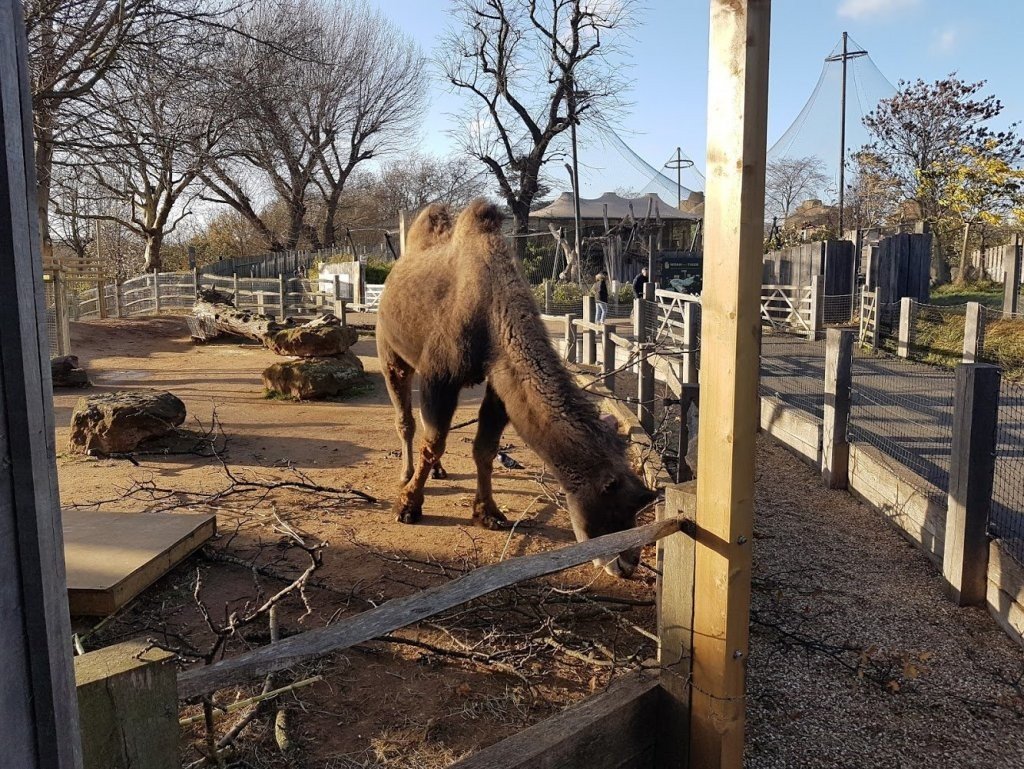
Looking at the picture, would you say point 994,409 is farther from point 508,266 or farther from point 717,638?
point 508,266

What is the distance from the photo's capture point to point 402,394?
711 cm

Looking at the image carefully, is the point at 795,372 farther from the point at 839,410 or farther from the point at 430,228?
the point at 430,228

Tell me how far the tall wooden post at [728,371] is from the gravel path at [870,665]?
2.11 ft

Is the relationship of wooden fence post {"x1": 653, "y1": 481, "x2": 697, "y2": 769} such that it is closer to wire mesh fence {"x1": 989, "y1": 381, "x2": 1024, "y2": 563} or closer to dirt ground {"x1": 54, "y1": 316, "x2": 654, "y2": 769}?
dirt ground {"x1": 54, "y1": 316, "x2": 654, "y2": 769}

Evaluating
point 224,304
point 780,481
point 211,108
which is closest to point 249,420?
point 211,108

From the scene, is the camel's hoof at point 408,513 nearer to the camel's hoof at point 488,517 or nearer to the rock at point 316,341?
the camel's hoof at point 488,517

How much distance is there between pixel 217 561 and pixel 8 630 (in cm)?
401

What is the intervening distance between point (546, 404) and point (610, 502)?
0.73 metres

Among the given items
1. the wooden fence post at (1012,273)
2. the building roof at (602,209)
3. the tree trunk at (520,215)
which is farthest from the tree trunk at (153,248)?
the wooden fence post at (1012,273)

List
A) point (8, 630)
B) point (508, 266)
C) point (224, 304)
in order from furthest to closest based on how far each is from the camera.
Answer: point (224, 304) < point (508, 266) < point (8, 630)

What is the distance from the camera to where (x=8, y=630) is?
3.99ft

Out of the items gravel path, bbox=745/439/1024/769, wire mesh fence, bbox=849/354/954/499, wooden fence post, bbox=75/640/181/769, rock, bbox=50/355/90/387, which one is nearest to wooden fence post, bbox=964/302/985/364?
wire mesh fence, bbox=849/354/954/499

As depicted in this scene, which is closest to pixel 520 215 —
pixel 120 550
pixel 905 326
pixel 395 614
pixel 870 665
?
pixel 905 326

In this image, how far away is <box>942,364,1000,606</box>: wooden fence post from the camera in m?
4.14
